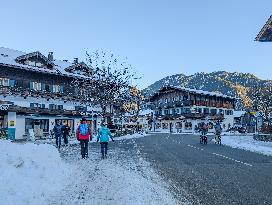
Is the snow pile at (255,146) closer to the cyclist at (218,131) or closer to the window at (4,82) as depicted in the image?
the cyclist at (218,131)

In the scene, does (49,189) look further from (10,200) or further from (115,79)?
(115,79)

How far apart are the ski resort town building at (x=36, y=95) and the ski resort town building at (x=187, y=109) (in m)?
34.0

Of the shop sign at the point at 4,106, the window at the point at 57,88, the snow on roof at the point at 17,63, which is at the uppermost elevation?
the snow on roof at the point at 17,63

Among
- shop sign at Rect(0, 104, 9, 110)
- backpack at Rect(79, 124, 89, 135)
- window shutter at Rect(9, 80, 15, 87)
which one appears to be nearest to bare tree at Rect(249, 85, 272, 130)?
window shutter at Rect(9, 80, 15, 87)

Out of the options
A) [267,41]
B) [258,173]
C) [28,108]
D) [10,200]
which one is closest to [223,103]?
[28,108]

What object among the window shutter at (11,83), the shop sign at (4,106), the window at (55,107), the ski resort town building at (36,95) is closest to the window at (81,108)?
the ski resort town building at (36,95)

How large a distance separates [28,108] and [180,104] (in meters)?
48.1

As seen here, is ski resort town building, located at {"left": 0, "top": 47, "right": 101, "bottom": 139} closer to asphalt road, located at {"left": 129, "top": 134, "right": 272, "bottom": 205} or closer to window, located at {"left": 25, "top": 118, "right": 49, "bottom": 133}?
window, located at {"left": 25, "top": 118, "right": 49, "bottom": 133}

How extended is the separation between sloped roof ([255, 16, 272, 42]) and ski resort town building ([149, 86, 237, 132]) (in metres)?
57.1

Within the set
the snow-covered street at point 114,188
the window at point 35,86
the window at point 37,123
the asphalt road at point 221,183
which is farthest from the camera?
the window at point 35,86

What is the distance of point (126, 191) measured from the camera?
8156mm

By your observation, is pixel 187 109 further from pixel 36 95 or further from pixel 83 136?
pixel 83 136

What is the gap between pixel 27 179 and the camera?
840 cm

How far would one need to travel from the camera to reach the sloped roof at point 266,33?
836 inches
